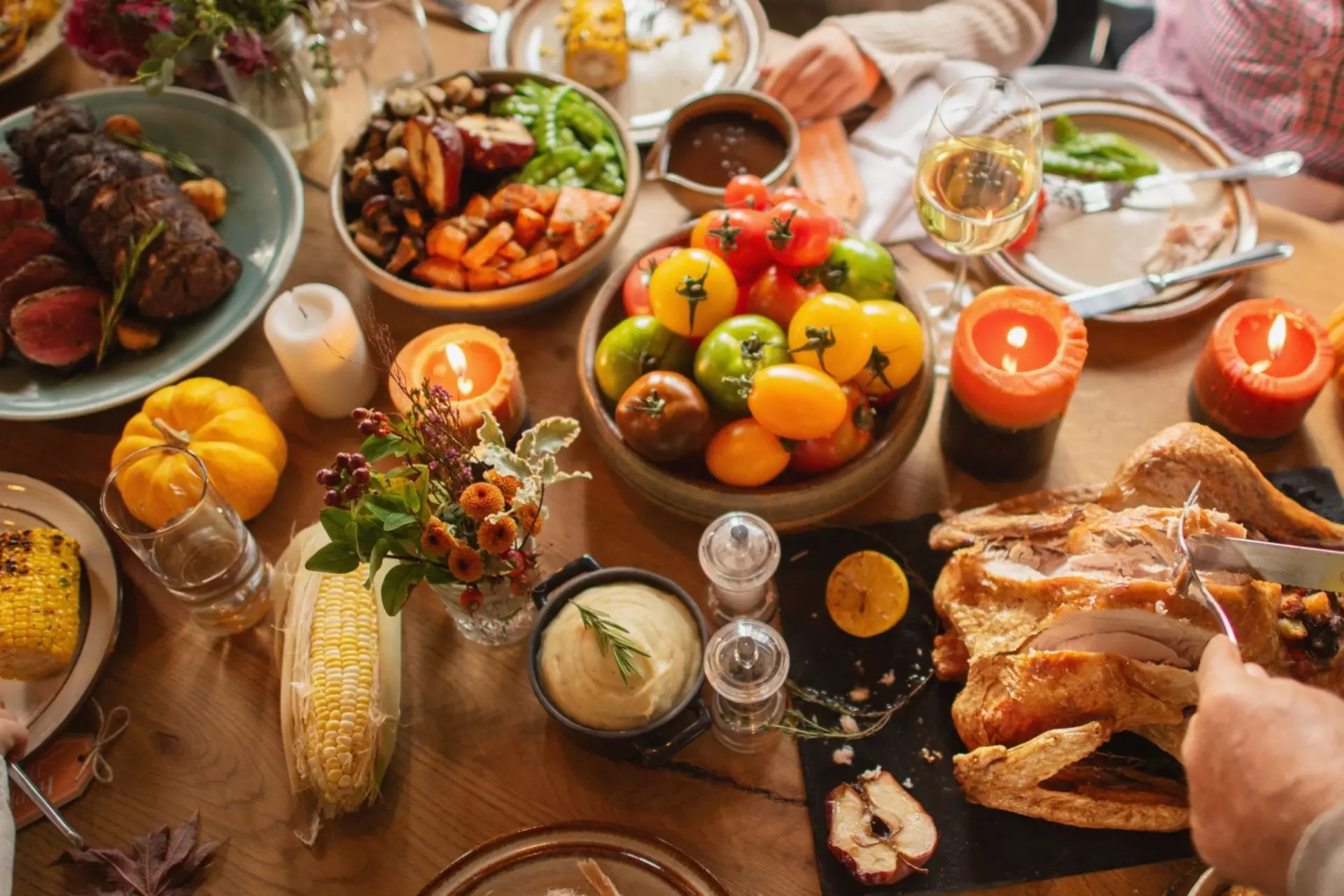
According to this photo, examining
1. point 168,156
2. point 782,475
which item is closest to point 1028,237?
point 782,475

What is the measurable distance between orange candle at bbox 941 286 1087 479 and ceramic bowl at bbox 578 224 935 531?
0.22ft

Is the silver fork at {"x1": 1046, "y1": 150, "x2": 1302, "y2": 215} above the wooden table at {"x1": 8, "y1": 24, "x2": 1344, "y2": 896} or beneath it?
above

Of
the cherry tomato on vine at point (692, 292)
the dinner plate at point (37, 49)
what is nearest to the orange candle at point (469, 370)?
the cherry tomato on vine at point (692, 292)

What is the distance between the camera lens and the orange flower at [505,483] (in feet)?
3.31

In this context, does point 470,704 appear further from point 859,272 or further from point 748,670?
point 859,272

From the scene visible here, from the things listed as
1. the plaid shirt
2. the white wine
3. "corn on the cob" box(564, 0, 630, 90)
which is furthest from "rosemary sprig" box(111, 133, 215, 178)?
the plaid shirt

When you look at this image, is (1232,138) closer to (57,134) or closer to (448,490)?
(448,490)

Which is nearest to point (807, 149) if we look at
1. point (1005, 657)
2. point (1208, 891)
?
point (1005, 657)

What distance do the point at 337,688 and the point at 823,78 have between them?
1.29 metres

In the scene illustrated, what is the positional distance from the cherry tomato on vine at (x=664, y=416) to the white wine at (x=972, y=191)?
414 millimetres

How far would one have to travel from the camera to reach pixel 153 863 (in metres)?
1.16

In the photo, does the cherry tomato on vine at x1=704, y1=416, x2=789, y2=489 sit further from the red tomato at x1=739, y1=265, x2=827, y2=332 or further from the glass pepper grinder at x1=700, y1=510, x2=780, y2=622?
the red tomato at x1=739, y1=265, x2=827, y2=332

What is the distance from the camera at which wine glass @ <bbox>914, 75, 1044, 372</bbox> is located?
129cm

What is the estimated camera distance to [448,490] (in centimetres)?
105
